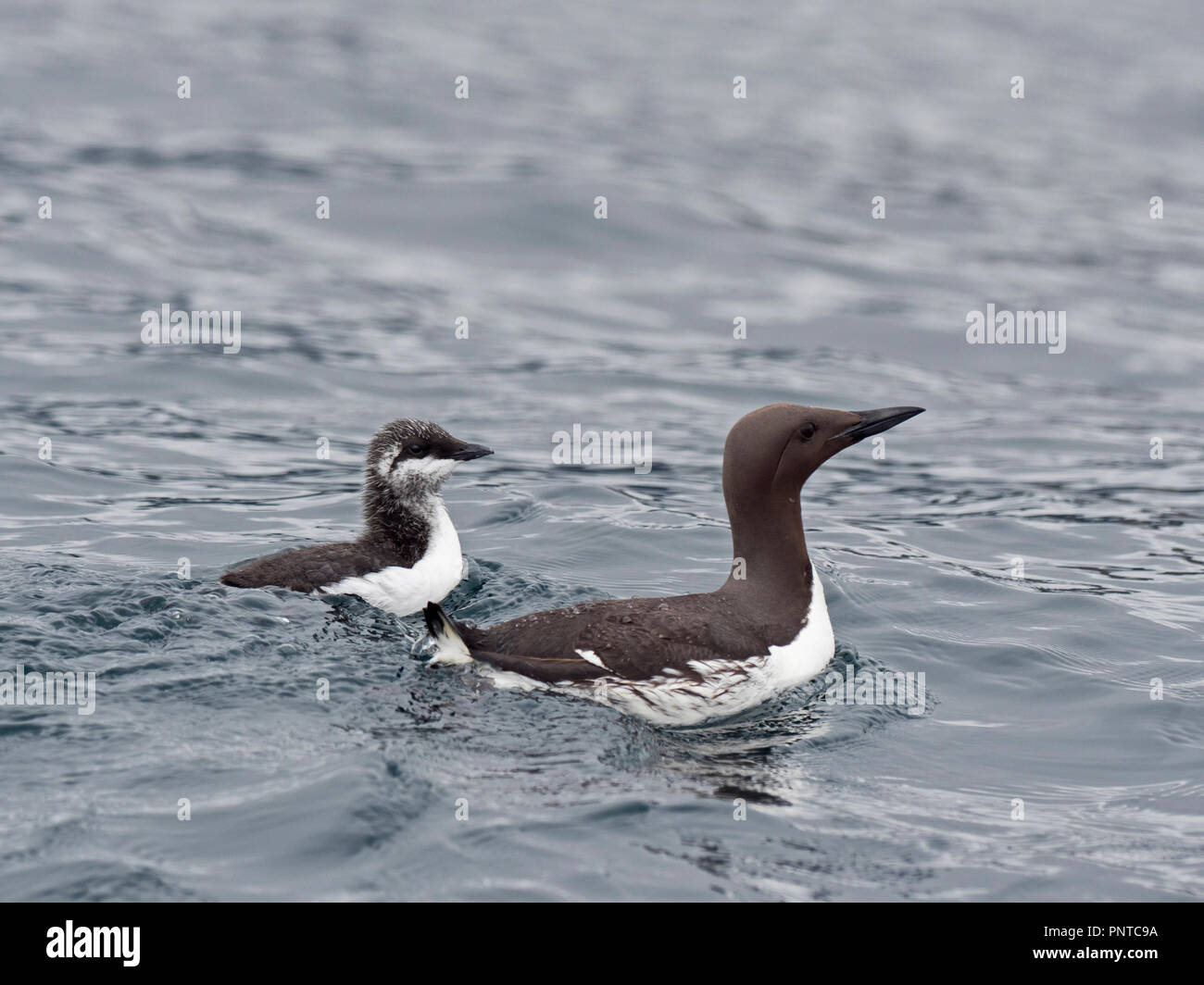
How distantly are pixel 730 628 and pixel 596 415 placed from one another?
313 inches

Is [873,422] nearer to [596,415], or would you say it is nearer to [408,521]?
[408,521]

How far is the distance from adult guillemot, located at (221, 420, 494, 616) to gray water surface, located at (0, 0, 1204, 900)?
0.36m

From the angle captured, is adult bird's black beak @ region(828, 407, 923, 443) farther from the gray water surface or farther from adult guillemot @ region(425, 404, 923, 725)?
the gray water surface

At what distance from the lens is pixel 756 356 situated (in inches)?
709

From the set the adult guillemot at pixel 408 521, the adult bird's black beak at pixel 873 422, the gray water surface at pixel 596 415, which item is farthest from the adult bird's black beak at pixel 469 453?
the adult bird's black beak at pixel 873 422

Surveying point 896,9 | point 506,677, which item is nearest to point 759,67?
point 896,9

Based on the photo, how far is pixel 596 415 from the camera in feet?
51.6

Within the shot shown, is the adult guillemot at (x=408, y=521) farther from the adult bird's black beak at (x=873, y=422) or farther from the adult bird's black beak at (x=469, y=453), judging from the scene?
the adult bird's black beak at (x=873, y=422)

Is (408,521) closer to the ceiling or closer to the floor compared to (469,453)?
closer to the floor

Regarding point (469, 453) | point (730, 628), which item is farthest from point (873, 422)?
point (469, 453)

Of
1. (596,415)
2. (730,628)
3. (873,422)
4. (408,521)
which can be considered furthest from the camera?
(596,415)

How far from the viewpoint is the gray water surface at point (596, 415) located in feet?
21.7
